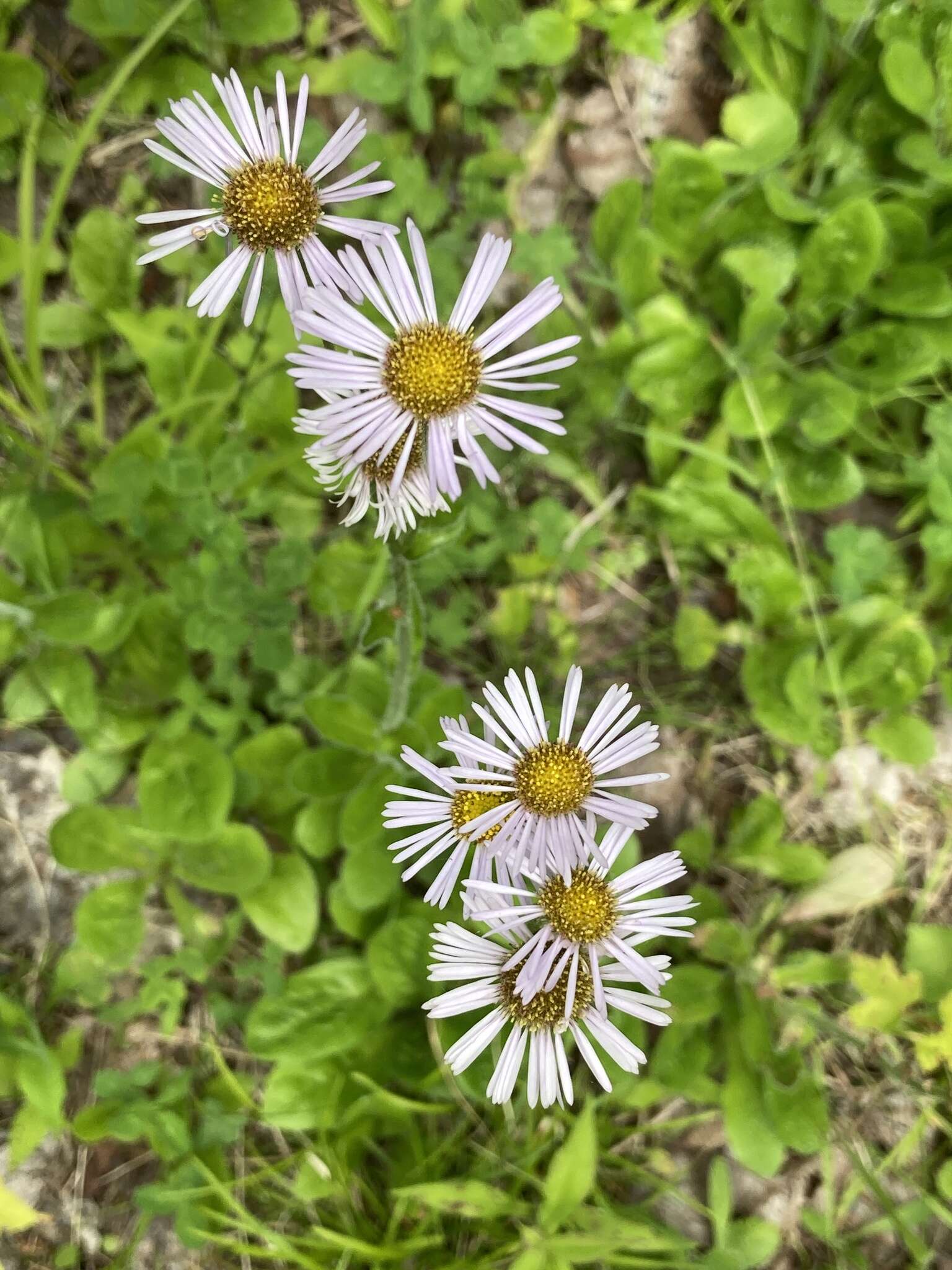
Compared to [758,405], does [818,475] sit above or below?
below

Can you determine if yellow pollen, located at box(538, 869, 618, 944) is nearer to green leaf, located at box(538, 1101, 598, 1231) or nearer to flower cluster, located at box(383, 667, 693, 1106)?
flower cluster, located at box(383, 667, 693, 1106)

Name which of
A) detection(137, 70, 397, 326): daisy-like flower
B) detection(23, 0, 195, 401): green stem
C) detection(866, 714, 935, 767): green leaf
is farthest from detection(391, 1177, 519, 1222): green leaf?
detection(23, 0, 195, 401): green stem

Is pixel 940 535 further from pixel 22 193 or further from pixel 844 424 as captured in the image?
pixel 22 193

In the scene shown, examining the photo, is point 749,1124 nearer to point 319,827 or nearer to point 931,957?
point 931,957

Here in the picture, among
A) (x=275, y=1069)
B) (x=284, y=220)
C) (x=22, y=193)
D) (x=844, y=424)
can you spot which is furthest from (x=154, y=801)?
(x=844, y=424)

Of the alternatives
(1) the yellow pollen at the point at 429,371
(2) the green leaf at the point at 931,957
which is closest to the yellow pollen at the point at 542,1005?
(1) the yellow pollen at the point at 429,371

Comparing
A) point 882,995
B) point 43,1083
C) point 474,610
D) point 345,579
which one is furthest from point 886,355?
point 43,1083

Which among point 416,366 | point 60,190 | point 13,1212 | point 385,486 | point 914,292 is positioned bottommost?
point 13,1212
